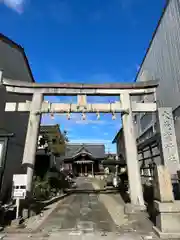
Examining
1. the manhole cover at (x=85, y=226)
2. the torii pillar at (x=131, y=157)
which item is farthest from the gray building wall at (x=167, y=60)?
the manhole cover at (x=85, y=226)

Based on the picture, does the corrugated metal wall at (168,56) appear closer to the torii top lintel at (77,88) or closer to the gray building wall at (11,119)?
the torii top lintel at (77,88)

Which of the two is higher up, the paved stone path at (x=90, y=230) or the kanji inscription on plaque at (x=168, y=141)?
the kanji inscription on plaque at (x=168, y=141)

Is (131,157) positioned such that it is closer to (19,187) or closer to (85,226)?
(85,226)

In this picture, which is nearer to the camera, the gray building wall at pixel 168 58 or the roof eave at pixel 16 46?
the gray building wall at pixel 168 58

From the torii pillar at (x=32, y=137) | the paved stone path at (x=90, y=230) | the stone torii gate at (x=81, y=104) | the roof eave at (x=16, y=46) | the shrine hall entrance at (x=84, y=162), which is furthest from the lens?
the shrine hall entrance at (x=84, y=162)

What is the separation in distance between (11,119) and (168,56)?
11.0 meters

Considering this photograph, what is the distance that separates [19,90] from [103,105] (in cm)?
448

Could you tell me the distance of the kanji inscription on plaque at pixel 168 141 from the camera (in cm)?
763

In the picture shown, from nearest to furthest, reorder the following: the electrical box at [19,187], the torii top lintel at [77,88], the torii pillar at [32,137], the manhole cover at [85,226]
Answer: the manhole cover at [85,226] < the electrical box at [19,187] < the torii pillar at [32,137] < the torii top lintel at [77,88]

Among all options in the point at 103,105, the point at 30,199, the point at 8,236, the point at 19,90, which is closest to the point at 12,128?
the point at 19,90

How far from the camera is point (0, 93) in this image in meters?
9.45

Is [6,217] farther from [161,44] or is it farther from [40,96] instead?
[161,44]

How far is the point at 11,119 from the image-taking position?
36.1ft

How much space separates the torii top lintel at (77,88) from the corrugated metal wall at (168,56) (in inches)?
84.4
